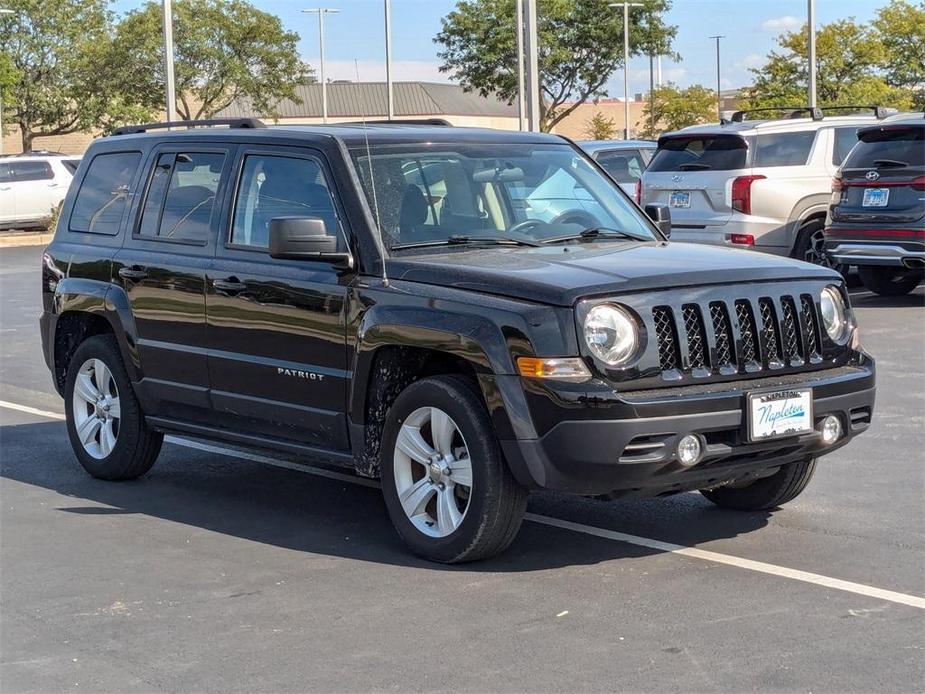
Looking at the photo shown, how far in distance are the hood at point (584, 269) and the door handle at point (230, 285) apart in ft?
3.18

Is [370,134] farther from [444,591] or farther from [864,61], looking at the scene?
[864,61]

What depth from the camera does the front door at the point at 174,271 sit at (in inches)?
286

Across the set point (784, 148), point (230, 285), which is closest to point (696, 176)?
point (784, 148)

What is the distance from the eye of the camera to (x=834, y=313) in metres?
6.34

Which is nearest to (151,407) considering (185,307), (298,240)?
(185,307)

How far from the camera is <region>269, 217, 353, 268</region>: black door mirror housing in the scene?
6.32m

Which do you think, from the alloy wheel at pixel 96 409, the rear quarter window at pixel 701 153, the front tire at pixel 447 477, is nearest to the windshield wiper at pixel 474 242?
the front tire at pixel 447 477

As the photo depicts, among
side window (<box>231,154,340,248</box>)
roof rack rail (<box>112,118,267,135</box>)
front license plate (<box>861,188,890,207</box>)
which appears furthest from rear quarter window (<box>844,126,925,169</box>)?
side window (<box>231,154,340,248</box>)

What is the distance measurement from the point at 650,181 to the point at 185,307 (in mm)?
10246

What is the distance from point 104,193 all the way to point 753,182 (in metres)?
9.33

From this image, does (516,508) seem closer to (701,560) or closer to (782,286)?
(701,560)

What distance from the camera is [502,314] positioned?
568 centimetres

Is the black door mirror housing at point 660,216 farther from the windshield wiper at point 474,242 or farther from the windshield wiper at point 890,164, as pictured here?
the windshield wiper at point 890,164

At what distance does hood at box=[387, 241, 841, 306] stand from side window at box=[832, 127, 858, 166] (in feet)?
35.7
